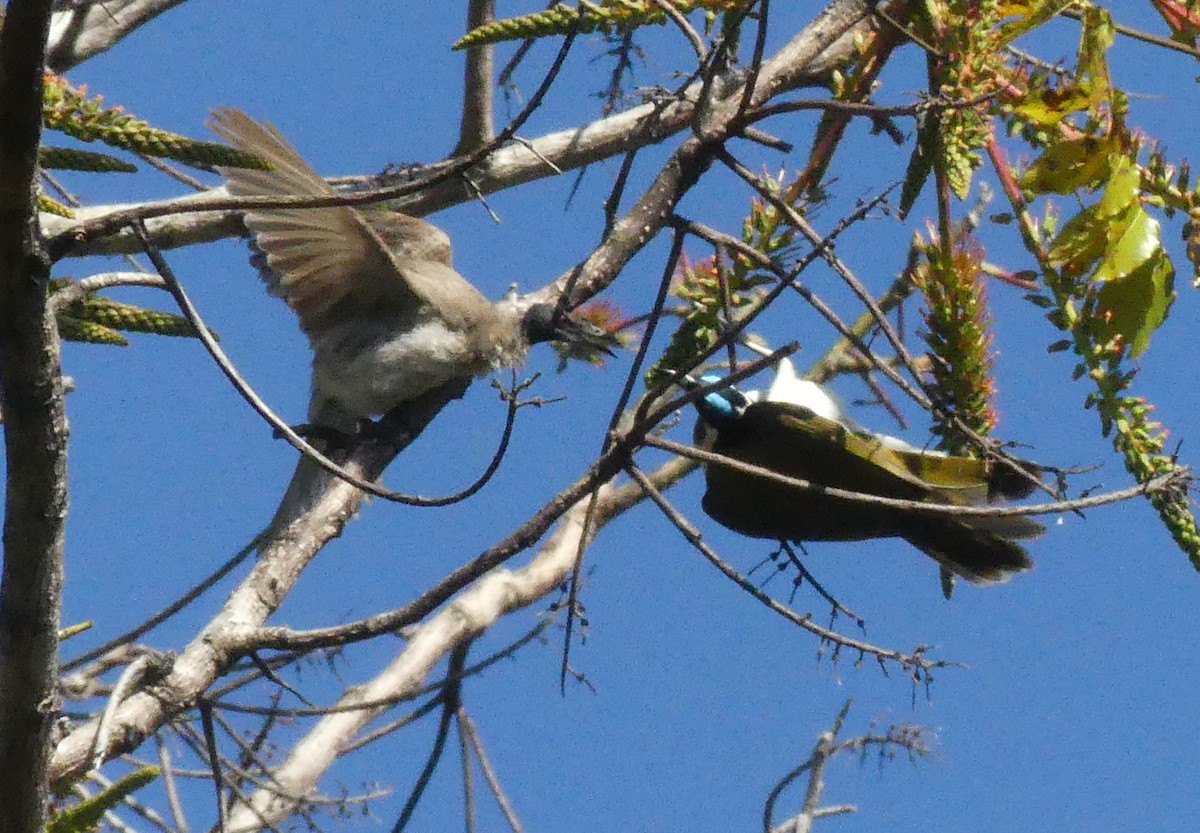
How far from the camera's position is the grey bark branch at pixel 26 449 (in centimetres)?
160

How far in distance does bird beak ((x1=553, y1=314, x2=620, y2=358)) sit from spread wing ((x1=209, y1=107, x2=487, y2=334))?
767mm

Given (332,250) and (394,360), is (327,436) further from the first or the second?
(332,250)

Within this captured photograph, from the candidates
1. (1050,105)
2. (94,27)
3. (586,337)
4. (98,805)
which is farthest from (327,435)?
(1050,105)

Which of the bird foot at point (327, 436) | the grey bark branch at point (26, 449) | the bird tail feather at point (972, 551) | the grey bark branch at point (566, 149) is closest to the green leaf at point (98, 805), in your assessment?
the grey bark branch at point (26, 449)

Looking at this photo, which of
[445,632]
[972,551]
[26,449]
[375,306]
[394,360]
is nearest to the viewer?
[26,449]

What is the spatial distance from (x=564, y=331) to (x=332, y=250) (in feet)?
3.72

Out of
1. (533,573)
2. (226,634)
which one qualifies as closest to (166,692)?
(226,634)

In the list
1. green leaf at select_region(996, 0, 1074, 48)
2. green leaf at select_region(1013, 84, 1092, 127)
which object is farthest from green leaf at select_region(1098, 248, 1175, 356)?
green leaf at select_region(996, 0, 1074, 48)

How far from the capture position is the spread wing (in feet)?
12.9

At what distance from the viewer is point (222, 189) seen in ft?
13.1

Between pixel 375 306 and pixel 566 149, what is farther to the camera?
pixel 375 306

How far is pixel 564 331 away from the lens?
3.77 meters

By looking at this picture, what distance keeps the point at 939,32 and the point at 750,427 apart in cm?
170

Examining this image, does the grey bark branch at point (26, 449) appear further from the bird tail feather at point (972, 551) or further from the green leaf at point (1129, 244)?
the bird tail feather at point (972, 551)
